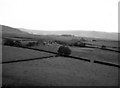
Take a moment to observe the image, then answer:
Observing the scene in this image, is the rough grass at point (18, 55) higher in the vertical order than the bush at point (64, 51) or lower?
lower

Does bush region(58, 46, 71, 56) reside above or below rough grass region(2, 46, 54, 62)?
above

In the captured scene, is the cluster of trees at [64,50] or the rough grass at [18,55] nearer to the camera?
the rough grass at [18,55]

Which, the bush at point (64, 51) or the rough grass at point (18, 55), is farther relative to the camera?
the bush at point (64, 51)

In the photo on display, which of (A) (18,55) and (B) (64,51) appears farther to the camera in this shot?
(B) (64,51)

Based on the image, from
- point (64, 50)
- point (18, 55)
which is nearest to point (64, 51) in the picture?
point (64, 50)

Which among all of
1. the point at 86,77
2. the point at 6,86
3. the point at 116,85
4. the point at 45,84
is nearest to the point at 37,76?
the point at 45,84

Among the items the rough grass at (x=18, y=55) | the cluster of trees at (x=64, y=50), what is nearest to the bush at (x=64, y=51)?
the cluster of trees at (x=64, y=50)

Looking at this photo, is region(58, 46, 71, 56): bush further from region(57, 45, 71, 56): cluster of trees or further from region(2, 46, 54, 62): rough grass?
region(2, 46, 54, 62): rough grass

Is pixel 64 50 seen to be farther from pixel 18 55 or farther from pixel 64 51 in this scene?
pixel 18 55

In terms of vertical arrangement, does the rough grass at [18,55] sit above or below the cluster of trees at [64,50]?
below

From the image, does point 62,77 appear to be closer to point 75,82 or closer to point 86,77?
point 75,82

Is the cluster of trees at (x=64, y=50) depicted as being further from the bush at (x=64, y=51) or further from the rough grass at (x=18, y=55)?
the rough grass at (x=18, y=55)

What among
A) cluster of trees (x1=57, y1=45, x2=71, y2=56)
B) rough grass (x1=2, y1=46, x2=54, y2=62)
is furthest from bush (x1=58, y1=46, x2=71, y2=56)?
rough grass (x1=2, y1=46, x2=54, y2=62)

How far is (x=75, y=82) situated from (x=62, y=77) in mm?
809
